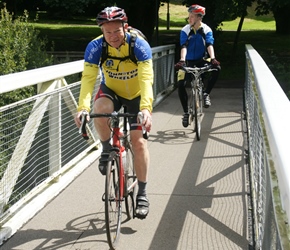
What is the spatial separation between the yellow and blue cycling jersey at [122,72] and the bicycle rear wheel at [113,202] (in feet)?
1.57

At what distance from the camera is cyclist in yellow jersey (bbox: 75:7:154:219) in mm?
4359

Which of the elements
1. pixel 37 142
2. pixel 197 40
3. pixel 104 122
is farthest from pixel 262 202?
pixel 197 40

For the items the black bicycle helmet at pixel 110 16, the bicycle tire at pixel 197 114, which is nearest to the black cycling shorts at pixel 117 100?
the black bicycle helmet at pixel 110 16

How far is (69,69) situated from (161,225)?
7.08 ft

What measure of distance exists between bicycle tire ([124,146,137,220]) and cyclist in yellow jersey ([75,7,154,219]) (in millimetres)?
71

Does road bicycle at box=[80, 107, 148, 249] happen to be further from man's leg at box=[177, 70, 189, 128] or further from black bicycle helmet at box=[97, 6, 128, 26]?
man's leg at box=[177, 70, 189, 128]

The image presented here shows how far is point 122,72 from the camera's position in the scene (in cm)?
482

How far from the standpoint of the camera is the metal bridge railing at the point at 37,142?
496cm

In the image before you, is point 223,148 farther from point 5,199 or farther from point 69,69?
point 5,199

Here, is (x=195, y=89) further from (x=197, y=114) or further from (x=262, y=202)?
(x=262, y=202)

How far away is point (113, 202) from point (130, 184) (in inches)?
18.3

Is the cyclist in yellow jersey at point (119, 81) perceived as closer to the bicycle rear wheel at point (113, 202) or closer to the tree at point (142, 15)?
the bicycle rear wheel at point (113, 202)

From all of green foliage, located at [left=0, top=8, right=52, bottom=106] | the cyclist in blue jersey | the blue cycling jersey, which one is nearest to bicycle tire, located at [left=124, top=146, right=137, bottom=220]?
green foliage, located at [left=0, top=8, right=52, bottom=106]

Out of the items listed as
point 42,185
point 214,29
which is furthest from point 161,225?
point 214,29
